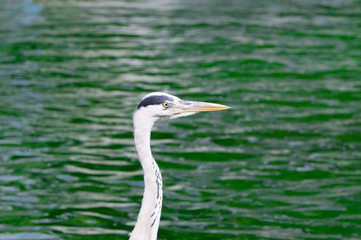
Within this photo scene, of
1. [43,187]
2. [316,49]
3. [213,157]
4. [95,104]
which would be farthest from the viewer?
[316,49]

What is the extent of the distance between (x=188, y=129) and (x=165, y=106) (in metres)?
7.08

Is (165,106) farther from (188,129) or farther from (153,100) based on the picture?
(188,129)

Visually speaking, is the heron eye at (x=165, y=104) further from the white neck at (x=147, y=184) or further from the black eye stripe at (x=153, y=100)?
the white neck at (x=147, y=184)

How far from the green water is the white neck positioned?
2.69m

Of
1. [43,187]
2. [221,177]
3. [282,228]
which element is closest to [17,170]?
[43,187]

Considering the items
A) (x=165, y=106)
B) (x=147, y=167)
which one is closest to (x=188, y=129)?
(x=165, y=106)

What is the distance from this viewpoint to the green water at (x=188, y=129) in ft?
30.4

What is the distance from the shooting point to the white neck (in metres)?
5.91

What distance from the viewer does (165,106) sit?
238 inches


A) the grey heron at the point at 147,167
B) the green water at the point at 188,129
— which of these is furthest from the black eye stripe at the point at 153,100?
the green water at the point at 188,129

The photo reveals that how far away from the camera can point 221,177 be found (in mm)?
10742

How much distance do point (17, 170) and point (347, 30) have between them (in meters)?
14.5

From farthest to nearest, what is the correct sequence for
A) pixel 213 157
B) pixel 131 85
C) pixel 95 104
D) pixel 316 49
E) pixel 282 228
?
pixel 316 49 < pixel 131 85 < pixel 95 104 < pixel 213 157 < pixel 282 228

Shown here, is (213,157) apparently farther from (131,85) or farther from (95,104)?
(131,85)
